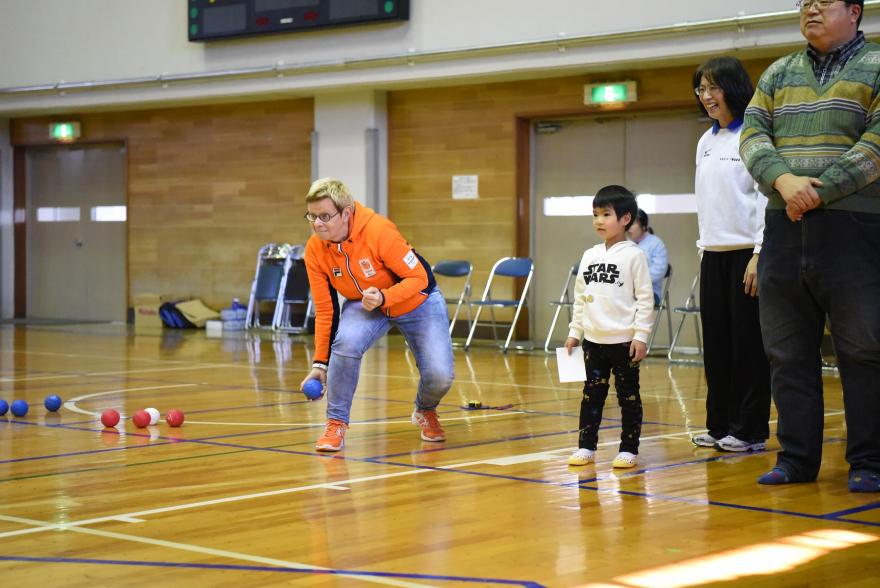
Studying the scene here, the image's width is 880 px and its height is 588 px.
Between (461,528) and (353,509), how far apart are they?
1.44 ft

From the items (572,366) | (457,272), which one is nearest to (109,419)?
(572,366)

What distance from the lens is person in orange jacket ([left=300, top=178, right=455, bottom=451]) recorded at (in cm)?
514

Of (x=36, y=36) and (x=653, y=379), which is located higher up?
(x=36, y=36)

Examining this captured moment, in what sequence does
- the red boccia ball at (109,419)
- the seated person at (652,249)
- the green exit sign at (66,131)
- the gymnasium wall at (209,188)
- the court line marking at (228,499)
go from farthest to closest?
the green exit sign at (66,131)
the gymnasium wall at (209,188)
the seated person at (652,249)
the red boccia ball at (109,419)
the court line marking at (228,499)

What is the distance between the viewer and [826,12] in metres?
4.13

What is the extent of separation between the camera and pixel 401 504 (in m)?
4.00

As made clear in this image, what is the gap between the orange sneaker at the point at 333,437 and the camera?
5.18 metres

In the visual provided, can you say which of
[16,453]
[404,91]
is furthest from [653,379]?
[404,91]

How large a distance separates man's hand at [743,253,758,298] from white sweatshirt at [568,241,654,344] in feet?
1.24

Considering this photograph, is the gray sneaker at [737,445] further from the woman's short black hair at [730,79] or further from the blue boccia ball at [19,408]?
the blue boccia ball at [19,408]

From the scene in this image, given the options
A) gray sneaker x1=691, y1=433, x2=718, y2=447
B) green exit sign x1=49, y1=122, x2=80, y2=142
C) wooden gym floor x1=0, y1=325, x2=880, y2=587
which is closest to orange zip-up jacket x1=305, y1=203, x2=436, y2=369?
wooden gym floor x1=0, y1=325, x2=880, y2=587

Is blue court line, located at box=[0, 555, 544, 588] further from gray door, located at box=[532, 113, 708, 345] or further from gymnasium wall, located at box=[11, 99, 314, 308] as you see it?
gymnasium wall, located at box=[11, 99, 314, 308]

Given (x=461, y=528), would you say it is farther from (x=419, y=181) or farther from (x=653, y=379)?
(x=419, y=181)

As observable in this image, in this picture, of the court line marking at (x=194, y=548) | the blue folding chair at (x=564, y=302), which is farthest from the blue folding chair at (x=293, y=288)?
the court line marking at (x=194, y=548)
